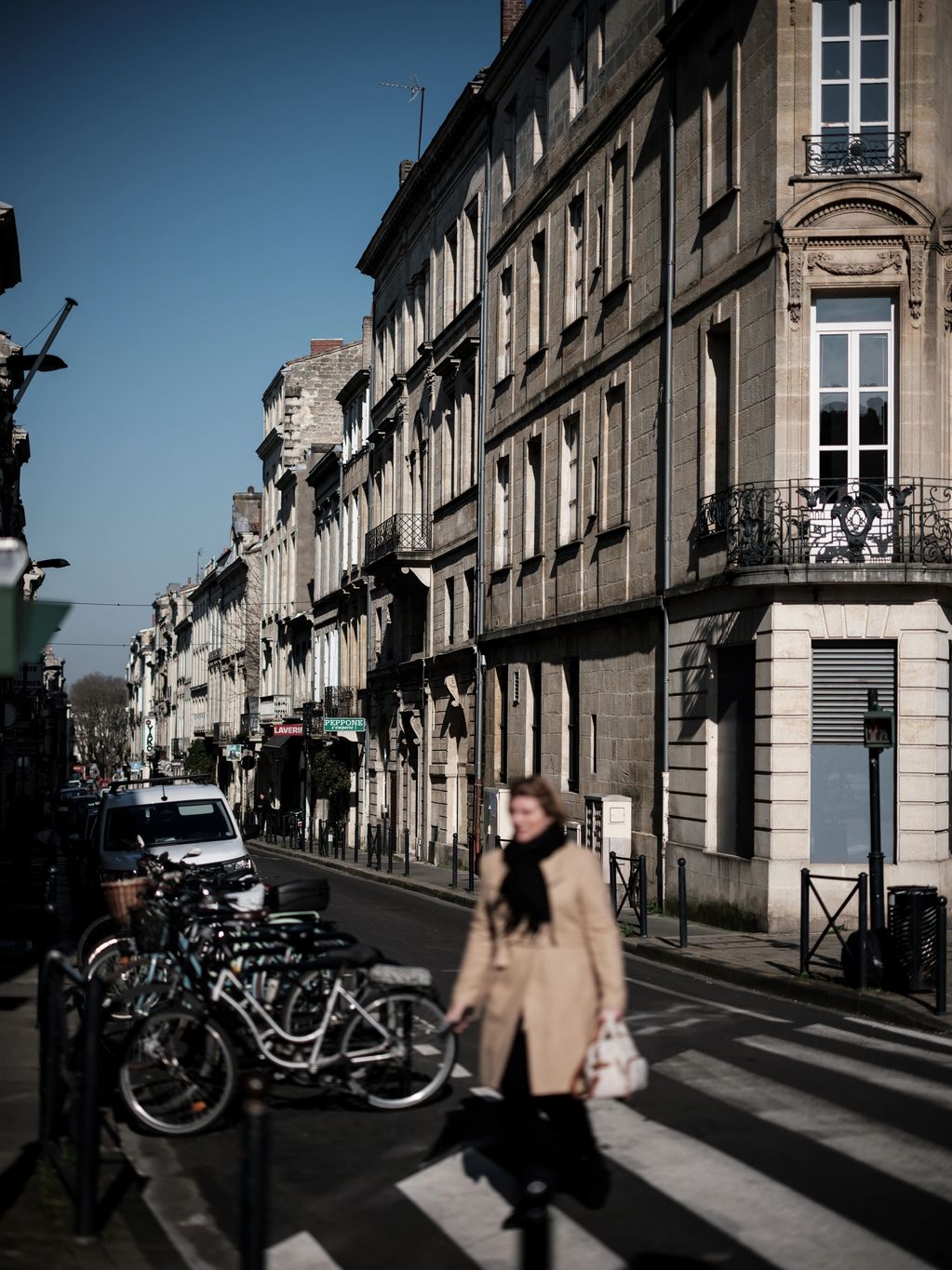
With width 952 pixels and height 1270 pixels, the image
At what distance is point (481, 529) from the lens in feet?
118

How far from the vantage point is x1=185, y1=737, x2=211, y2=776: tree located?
92.7 m

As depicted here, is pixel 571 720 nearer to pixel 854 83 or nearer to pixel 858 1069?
pixel 854 83

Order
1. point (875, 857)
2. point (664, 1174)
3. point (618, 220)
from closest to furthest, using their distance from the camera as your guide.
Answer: point (664, 1174) → point (875, 857) → point (618, 220)

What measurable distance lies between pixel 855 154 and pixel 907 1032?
12.4 m

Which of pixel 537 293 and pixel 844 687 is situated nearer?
pixel 844 687

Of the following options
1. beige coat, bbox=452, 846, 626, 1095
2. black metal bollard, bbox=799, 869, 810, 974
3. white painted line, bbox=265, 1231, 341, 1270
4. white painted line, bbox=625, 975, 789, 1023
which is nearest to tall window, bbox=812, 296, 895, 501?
black metal bollard, bbox=799, 869, 810, 974

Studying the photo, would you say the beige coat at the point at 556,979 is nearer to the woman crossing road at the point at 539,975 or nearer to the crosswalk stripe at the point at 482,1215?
the woman crossing road at the point at 539,975

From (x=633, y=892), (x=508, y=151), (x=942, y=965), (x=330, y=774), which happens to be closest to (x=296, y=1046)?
(x=942, y=965)

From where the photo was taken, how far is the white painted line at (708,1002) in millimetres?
13367

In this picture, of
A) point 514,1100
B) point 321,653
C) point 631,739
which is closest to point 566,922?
point 514,1100

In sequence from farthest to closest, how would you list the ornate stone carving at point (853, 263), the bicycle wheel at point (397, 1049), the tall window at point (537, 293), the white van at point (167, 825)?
the tall window at point (537, 293), the ornate stone carving at point (853, 263), the white van at point (167, 825), the bicycle wheel at point (397, 1049)

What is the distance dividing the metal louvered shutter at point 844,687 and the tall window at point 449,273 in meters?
22.1

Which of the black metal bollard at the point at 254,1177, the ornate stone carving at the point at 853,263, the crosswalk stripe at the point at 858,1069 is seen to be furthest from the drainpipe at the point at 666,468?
the black metal bollard at the point at 254,1177

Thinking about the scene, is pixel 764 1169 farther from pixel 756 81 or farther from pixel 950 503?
pixel 756 81
